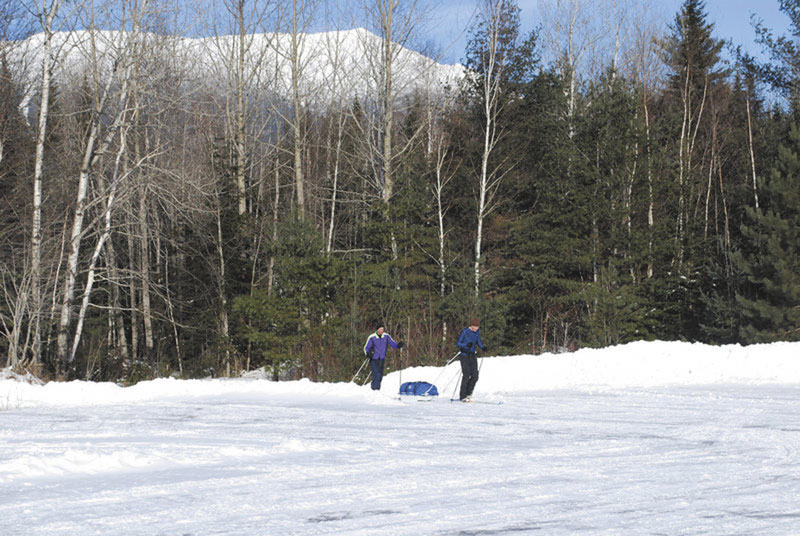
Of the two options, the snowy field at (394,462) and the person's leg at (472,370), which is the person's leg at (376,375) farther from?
the person's leg at (472,370)

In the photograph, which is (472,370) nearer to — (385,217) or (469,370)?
(469,370)

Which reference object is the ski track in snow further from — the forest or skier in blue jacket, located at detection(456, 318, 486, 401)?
the forest

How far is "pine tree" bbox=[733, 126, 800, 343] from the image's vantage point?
25.7 metres

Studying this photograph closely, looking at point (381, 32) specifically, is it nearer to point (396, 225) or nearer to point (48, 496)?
point (396, 225)

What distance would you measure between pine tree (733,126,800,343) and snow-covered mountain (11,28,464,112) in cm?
1420

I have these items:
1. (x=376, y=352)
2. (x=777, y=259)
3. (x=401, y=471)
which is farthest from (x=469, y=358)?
(x=777, y=259)

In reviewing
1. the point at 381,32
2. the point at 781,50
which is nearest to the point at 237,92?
the point at 381,32

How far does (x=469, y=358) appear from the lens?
1580cm

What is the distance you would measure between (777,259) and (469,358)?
50.2 feet

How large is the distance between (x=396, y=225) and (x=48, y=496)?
21.0 meters

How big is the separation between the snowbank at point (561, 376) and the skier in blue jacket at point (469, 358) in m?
1.82

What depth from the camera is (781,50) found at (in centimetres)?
3356

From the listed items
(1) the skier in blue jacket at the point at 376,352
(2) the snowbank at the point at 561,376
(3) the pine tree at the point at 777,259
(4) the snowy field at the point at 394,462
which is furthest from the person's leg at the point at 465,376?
(3) the pine tree at the point at 777,259

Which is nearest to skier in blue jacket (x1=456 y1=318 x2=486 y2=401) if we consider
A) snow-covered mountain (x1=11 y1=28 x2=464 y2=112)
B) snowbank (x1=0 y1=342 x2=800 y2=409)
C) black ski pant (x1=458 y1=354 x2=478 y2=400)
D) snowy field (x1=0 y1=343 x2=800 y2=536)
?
black ski pant (x1=458 y1=354 x2=478 y2=400)
